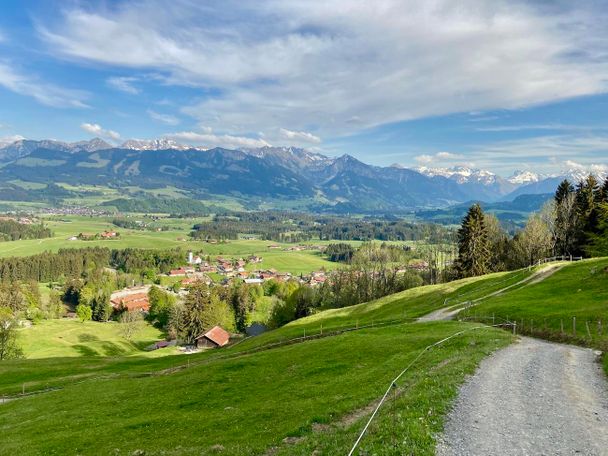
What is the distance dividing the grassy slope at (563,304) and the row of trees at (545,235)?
90.1 ft

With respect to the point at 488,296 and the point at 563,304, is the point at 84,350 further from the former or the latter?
the point at 563,304

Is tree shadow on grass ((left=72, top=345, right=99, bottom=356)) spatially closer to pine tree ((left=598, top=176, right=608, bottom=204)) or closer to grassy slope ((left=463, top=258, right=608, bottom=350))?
grassy slope ((left=463, top=258, right=608, bottom=350))

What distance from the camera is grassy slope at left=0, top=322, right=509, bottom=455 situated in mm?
20984

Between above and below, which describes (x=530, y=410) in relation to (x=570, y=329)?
above

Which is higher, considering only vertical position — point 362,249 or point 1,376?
point 362,249

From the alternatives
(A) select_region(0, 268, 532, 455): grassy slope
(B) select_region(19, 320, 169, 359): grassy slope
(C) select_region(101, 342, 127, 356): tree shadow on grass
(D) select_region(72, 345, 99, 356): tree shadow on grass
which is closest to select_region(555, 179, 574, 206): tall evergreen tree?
(A) select_region(0, 268, 532, 455): grassy slope

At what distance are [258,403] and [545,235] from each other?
97180 millimetres

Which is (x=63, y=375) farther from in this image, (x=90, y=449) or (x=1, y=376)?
(x=90, y=449)

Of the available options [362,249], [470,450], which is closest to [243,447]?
[470,450]

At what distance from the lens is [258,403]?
29.1 m

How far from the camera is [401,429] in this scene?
1692 centimetres

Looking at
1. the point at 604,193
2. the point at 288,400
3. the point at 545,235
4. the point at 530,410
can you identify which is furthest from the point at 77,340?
the point at 604,193

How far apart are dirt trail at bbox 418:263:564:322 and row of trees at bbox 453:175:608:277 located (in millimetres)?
22077

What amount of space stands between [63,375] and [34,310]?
409ft
